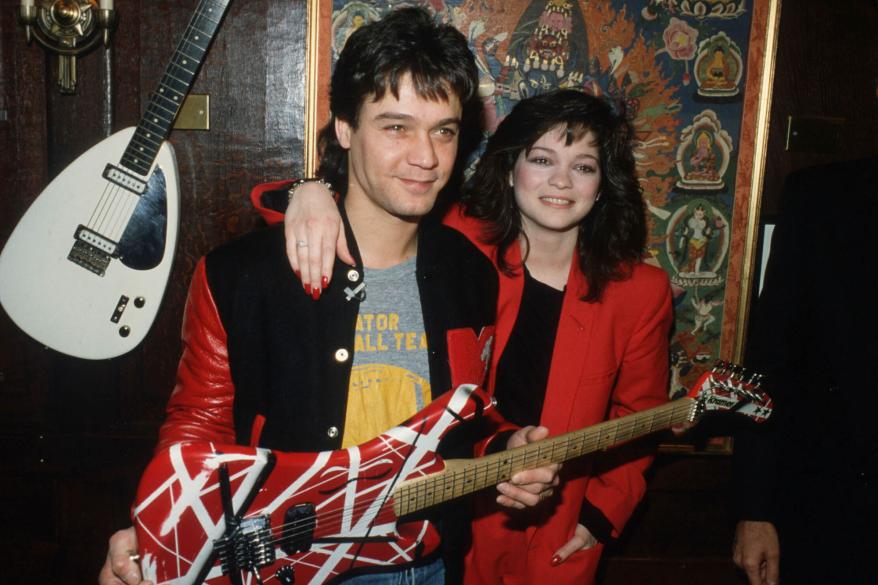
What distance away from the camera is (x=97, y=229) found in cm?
186

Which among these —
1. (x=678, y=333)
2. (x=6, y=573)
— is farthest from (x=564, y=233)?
(x=6, y=573)

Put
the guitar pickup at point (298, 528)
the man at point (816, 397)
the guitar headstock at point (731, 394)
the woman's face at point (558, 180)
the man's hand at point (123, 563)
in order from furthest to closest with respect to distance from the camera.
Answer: the woman's face at point (558, 180) → the guitar headstock at point (731, 394) → the man at point (816, 397) → the guitar pickup at point (298, 528) → the man's hand at point (123, 563)

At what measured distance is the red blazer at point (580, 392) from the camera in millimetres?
1748

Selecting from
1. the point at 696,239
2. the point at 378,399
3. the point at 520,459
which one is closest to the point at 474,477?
the point at 520,459

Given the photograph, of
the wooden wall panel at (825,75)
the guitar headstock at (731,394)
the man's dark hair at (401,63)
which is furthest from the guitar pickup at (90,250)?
the wooden wall panel at (825,75)

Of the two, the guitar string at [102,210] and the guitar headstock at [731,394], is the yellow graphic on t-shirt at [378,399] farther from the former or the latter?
the guitar string at [102,210]

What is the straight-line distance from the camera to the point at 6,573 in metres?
2.17

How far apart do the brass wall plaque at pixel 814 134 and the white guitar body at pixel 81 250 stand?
2.25 m

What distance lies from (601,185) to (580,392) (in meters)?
0.69

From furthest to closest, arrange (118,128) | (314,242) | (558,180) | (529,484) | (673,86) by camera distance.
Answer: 1. (673,86)
2. (118,128)
3. (558,180)
4. (529,484)
5. (314,242)

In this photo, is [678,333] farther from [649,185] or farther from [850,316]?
[850,316]

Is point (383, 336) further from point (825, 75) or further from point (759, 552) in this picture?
point (825, 75)

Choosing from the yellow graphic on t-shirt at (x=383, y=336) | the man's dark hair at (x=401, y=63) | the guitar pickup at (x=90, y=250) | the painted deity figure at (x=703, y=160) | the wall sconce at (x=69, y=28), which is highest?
the wall sconce at (x=69, y=28)

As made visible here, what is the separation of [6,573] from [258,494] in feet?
5.82
